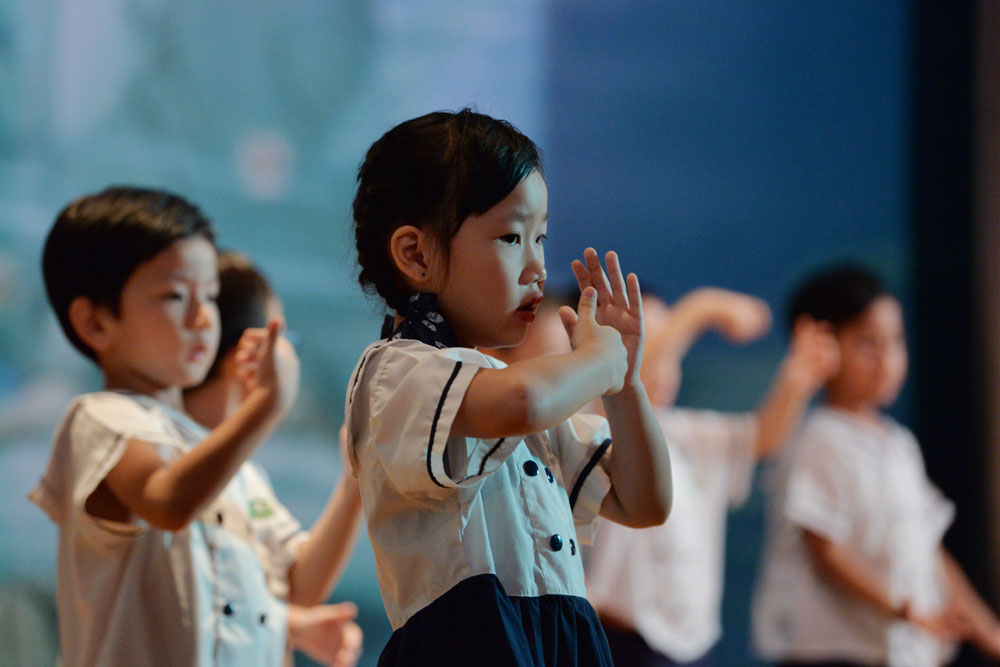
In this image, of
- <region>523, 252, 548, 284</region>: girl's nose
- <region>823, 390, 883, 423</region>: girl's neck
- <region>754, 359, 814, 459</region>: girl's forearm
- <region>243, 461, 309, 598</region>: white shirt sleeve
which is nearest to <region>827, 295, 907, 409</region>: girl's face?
<region>823, 390, 883, 423</region>: girl's neck

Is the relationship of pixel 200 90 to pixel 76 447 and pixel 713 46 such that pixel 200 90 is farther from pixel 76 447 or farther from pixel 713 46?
pixel 713 46

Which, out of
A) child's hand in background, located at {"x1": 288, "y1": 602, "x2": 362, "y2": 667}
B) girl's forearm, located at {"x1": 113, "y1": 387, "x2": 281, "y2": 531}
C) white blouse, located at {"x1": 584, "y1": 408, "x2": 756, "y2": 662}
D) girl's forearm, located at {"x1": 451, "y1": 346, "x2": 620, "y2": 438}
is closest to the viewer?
girl's forearm, located at {"x1": 451, "y1": 346, "x2": 620, "y2": 438}

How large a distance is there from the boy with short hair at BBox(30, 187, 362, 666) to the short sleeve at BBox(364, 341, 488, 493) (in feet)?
1.15

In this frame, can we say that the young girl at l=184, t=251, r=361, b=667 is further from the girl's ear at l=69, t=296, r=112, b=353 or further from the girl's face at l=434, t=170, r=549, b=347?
the girl's face at l=434, t=170, r=549, b=347

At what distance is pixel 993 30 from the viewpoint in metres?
3.45

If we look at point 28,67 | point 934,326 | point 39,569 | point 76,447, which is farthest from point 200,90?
point 934,326

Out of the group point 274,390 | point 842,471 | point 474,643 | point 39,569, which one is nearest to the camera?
point 474,643

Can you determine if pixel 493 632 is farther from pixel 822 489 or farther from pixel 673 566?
pixel 822 489

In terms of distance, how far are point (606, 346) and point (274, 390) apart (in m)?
0.48

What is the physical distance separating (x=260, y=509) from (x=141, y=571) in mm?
227

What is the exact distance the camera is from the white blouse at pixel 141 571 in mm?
1276

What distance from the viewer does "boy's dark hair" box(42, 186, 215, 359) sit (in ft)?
4.57

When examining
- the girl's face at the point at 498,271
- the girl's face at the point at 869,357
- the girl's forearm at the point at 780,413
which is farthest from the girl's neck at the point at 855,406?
the girl's face at the point at 498,271

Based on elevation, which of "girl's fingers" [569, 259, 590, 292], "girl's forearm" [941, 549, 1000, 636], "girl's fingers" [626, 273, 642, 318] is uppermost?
"girl's fingers" [569, 259, 590, 292]
